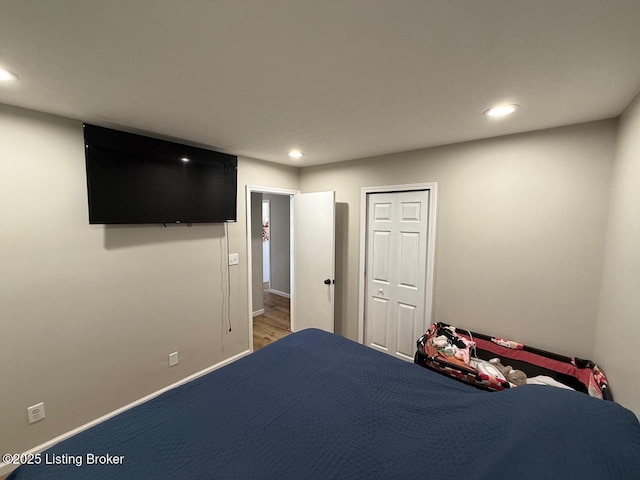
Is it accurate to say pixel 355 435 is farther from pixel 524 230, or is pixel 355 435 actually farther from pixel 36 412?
pixel 36 412

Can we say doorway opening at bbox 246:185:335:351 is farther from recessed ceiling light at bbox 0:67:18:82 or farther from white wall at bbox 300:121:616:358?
recessed ceiling light at bbox 0:67:18:82

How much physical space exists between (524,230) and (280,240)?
4.26 m

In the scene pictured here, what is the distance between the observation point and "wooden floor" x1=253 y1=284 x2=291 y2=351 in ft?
11.7

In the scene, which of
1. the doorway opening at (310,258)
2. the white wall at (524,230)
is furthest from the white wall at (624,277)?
the doorway opening at (310,258)

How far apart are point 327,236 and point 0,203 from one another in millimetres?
2539

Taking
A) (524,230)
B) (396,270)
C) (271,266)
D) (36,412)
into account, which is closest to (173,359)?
(36,412)

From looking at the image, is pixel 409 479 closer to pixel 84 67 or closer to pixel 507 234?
pixel 507 234

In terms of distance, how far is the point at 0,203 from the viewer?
1.58 meters

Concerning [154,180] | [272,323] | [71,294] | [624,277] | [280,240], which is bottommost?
[272,323]

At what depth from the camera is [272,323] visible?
414cm

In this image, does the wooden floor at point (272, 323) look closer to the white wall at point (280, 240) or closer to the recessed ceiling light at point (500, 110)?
the white wall at point (280, 240)

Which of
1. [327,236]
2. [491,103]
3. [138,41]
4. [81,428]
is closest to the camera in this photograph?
[138,41]

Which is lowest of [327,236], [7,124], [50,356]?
[50,356]

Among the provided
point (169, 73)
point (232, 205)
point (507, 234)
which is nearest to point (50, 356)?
point (232, 205)
